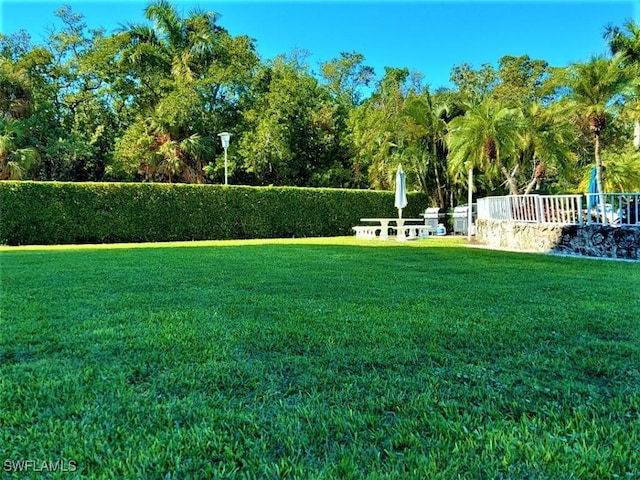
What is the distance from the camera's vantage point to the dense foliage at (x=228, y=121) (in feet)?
62.7

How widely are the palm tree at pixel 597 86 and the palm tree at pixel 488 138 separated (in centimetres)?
276

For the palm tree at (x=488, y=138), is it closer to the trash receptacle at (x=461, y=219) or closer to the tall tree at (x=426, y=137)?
the trash receptacle at (x=461, y=219)

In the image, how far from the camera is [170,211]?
52.1 ft

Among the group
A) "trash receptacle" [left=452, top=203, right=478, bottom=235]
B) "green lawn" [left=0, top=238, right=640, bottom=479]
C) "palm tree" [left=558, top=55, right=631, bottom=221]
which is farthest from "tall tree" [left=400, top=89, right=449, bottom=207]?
"green lawn" [left=0, top=238, right=640, bottom=479]

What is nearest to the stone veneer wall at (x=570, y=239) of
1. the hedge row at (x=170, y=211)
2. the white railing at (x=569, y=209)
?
the white railing at (x=569, y=209)

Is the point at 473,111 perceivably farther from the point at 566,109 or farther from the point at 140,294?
the point at 140,294

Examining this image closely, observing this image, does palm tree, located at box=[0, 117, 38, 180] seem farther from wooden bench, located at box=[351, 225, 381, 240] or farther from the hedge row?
wooden bench, located at box=[351, 225, 381, 240]

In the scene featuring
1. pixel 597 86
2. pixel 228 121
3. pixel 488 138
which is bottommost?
pixel 488 138

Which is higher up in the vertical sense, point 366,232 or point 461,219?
point 461,219

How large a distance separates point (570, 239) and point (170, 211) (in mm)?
12508

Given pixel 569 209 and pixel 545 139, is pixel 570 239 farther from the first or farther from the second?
pixel 545 139

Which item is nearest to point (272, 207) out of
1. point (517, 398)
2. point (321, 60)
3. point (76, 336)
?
point (76, 336)

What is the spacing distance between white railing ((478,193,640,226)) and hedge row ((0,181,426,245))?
26.6 feet

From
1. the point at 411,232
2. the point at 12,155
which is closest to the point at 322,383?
the point at 411,232
